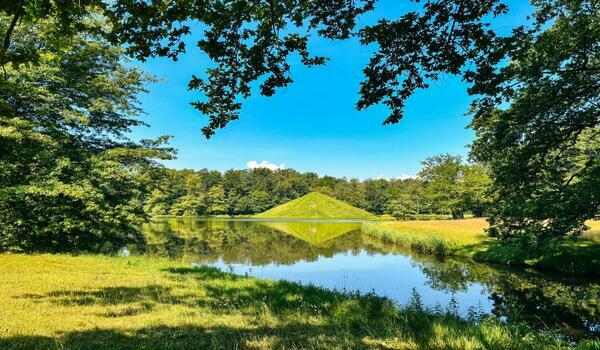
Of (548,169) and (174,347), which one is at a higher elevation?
(548,169)

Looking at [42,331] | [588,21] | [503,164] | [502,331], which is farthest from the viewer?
[503,164]

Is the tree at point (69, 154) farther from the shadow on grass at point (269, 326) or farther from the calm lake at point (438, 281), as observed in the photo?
the shadow on grass at point (269, 326)

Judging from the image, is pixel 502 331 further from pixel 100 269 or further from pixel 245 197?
pixel 245 197

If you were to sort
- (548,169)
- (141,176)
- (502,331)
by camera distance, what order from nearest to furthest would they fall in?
1. (502,331)
2. (548,169)
3. (141,176)

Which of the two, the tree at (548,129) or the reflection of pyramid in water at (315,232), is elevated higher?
the tree at (548,129)

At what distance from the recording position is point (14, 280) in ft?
39.9

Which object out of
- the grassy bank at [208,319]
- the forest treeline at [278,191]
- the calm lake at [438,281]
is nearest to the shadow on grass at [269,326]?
the grassy bank at [208,319]

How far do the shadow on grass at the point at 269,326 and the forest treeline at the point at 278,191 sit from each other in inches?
2715

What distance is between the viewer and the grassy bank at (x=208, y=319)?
7086 millimetres

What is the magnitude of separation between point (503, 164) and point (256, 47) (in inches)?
559

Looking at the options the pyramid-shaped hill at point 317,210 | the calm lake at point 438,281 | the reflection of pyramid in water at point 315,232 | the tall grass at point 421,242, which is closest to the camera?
the calm lake at point 438,281

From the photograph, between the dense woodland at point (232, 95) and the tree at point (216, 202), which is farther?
the tree at point (216, 202)

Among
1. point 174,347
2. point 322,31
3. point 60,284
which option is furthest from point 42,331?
point 322,31

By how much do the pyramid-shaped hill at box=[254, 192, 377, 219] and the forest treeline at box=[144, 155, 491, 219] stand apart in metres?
11.4
